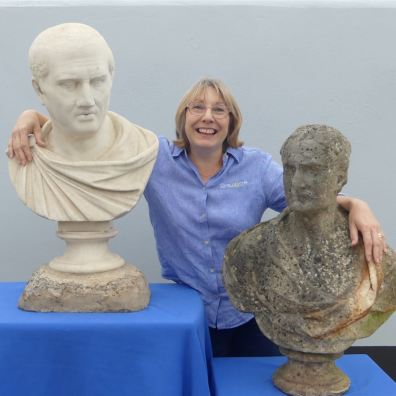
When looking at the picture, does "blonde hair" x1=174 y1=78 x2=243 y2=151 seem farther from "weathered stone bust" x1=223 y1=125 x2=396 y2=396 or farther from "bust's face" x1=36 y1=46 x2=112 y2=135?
"weathered stone bust" x1=223 y1=125 x2=396 y2=396

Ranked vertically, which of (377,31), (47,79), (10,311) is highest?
(377,31)

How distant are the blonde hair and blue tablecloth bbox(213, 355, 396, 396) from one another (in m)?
0.93

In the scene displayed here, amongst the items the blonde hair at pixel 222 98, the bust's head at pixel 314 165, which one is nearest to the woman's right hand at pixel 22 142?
the blonde hair at pixel 222 98

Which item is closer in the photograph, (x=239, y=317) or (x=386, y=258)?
(x=386, y=258)

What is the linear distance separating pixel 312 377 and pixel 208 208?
0.79m

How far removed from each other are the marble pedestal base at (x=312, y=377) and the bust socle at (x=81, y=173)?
0.60 meters

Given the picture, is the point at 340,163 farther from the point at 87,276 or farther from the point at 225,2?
the point at 225,2

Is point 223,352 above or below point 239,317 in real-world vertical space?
below

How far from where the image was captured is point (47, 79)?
2.17 m

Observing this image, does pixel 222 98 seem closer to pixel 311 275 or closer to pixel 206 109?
pixel 206 109

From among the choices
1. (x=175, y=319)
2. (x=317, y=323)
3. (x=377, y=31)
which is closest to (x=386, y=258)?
(x=317, y=323)

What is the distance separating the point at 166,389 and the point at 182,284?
0.59 meters

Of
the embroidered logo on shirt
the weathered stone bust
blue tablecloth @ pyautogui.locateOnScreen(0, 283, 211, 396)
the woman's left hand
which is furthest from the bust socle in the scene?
the woman's left hand

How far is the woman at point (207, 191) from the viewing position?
2498 millimetres
